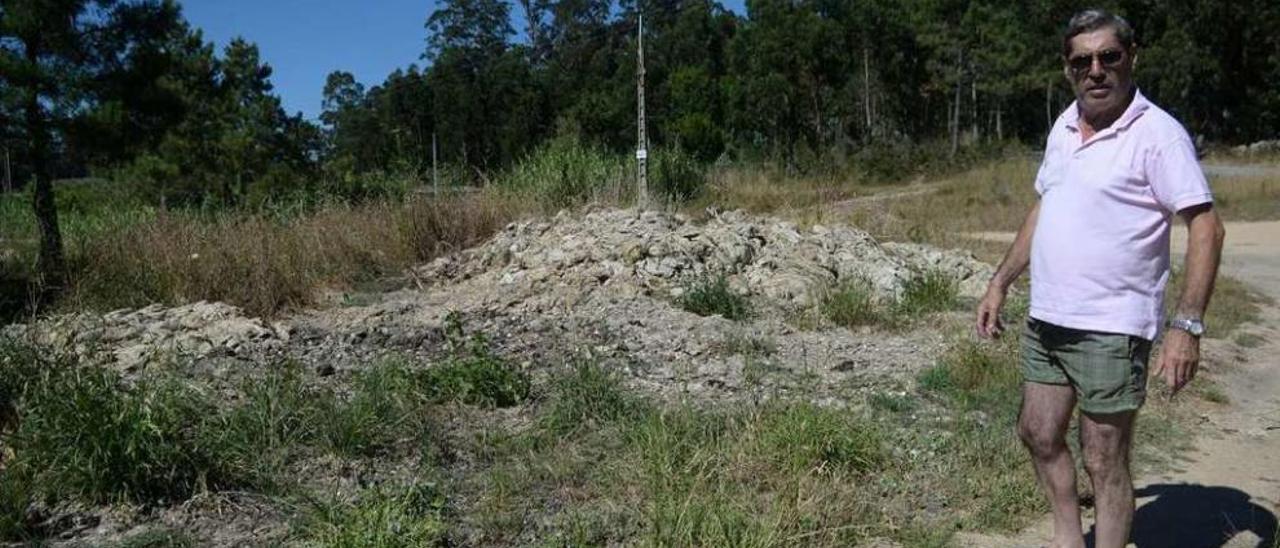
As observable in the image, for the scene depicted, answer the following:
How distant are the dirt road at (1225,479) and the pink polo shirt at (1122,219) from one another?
3.69ft

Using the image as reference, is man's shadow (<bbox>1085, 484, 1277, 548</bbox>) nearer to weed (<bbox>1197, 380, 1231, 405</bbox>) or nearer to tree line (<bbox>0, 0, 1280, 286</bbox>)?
weed (<bbox>1197, 380, 1231, 405</bbox>)

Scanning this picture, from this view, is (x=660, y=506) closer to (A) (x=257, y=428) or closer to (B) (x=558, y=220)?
(A) (x=257, y=428)

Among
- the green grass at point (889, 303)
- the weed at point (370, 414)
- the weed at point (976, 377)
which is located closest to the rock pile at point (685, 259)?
the green grass at point (889, 303)

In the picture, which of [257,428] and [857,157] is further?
[857,157]

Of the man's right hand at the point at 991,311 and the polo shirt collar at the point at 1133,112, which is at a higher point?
the polo shirt collar at the point at 1133,112

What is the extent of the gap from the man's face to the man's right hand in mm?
663

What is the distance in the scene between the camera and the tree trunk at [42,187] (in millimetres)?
8250

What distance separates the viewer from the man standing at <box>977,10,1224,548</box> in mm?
2432

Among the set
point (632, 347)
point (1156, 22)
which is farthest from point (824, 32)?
point (632, 347)

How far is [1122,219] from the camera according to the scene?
8.14 feet

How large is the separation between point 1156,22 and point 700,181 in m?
23.9

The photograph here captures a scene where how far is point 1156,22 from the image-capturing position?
3106 cm

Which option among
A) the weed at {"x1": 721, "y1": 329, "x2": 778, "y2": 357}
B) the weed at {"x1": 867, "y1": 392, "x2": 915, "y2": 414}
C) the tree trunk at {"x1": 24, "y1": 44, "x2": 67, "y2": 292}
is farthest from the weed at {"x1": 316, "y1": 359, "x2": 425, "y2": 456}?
the tree trunk at {"x1": 24, "y1": 44, "x2": 67, "y2": 292}

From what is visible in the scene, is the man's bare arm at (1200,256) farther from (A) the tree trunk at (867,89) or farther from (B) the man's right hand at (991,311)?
(A) the tree trunk at (867,89)
